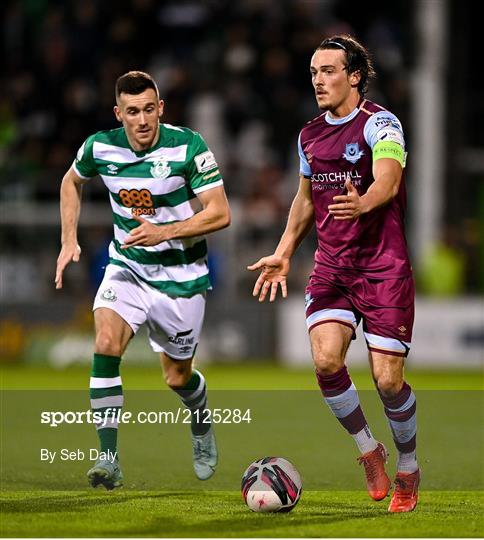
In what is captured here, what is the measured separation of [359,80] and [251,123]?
475 inches

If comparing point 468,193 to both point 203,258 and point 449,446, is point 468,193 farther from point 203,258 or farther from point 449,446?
point 203,258

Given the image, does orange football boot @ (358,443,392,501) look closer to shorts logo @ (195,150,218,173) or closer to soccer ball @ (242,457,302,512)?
soccer ball @ (242,457,302,512)

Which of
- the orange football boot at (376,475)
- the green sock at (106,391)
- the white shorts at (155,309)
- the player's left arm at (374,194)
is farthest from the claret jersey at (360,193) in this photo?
the green sock at (106,391)

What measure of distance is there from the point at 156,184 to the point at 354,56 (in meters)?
1.53

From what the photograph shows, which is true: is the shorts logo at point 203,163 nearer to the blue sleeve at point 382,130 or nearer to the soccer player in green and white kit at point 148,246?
the soccer player in green and white kit at point 148,246

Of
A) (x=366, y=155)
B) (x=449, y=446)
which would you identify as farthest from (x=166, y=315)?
(x=449, y=446)

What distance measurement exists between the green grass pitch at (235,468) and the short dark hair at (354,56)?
2370 millimetres

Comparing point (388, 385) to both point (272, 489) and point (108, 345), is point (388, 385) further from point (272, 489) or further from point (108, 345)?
point (108, 345)

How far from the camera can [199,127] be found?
741 inches

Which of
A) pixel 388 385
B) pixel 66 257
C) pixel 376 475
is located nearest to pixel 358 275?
pixel 388 385

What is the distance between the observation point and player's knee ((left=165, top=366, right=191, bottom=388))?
8195 mm

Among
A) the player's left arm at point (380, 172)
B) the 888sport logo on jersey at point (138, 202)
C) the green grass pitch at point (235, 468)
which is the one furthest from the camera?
the 888sport logo on jersey at point (138, 202)

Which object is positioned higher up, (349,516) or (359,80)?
(359,80)

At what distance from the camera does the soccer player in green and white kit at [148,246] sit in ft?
24.9
